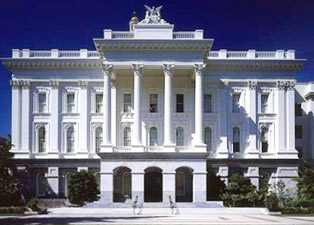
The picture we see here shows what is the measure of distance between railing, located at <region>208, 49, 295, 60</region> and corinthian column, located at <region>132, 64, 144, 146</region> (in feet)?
33.0

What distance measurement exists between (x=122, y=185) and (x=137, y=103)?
989 centimetres

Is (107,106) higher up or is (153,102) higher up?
(153,102)

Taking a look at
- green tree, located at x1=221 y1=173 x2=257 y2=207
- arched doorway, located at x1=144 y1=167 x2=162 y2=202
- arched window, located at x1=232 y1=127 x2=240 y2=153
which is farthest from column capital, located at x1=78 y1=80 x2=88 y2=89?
green tree, located at x1=221 y1=173 x2=257 y2=207

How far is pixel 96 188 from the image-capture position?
48.3 meters

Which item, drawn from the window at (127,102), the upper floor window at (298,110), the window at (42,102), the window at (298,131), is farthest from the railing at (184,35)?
the window at (298,131)

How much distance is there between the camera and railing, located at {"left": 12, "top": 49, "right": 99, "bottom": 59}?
55500 mm

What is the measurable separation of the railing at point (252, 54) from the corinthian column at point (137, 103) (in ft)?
33.0

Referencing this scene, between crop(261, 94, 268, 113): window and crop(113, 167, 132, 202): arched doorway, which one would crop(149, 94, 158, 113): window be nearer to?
crop(113, 167, 132, 202): arched doorway

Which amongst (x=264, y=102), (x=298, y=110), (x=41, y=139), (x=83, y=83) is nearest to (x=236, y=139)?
(x=264, y=102)

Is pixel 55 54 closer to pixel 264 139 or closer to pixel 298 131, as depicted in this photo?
pixel 264 139

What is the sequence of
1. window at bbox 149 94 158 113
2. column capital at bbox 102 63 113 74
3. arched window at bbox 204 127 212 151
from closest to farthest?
column capital at bbox 102 63 113 74 < window at bbox 149 94 158 113 < arched window at bbox 204 127 212 151

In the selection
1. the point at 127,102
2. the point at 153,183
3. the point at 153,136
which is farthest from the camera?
the point at 127,102

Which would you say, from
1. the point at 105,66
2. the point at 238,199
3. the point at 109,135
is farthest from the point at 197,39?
the point at 238,199

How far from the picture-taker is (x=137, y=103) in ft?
163
